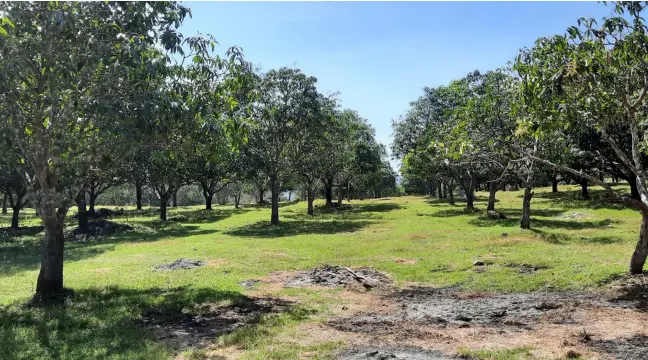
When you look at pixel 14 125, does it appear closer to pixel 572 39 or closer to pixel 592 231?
pixel 572 39

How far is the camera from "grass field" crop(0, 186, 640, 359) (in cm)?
1020

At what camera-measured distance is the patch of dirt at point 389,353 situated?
29.1 ft

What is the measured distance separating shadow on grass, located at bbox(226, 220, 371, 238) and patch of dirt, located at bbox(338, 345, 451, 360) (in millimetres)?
27403

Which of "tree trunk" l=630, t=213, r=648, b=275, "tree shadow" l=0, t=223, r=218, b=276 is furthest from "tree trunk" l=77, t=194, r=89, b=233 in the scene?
"tree trunk" l=630, t=213, r=648, b=275

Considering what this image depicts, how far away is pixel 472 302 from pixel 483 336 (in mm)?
3864

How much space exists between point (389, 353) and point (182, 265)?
15.6 metres

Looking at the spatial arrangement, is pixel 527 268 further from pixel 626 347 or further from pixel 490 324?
pixel 626 347

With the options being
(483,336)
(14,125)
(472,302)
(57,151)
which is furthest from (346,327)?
(14,125)

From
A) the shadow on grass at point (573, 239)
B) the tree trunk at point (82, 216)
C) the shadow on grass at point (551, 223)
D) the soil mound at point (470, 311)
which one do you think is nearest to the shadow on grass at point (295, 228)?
the shadow on grass at point (551, 223)

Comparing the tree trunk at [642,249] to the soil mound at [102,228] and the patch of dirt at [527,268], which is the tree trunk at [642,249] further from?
the soil mound at [102,228]

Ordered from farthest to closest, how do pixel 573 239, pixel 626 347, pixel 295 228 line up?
pixel 295 228
pixel 573 239
pixel 626 347

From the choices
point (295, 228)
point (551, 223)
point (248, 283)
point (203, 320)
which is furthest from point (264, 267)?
point (551, 223)

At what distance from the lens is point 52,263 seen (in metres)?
14.3

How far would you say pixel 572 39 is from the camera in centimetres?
1273
